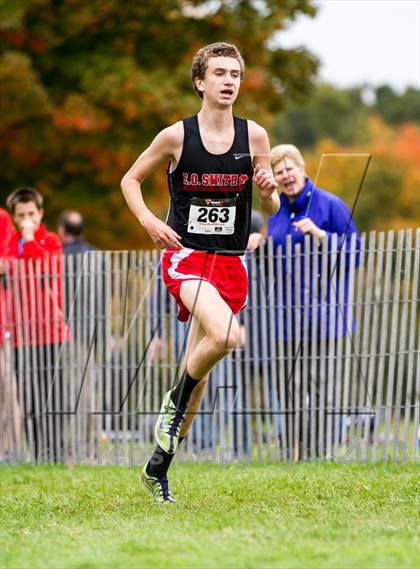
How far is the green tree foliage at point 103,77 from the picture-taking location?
62.2 ft

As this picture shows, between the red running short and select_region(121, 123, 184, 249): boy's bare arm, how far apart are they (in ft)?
0.37

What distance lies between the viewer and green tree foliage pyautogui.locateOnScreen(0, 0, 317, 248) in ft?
62.2

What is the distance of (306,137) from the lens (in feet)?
225

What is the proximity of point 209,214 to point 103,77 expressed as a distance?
41.9ft

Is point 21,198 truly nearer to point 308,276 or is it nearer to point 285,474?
point 308,276

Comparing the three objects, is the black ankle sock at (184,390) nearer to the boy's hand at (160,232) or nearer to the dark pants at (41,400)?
the boy's hand at (160,232)

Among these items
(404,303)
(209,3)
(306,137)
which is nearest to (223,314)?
(404,303)

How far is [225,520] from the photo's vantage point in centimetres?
580

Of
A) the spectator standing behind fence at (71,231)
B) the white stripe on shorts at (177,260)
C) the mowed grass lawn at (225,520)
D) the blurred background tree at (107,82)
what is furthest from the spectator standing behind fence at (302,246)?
the blurred background tree at (107,82)

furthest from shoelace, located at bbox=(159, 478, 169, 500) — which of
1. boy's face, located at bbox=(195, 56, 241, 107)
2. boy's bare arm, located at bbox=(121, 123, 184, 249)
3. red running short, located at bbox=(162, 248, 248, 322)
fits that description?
boy's face, located at bbox=(195, 56, 241, 107)

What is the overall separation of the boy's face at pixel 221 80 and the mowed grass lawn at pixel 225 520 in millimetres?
2165

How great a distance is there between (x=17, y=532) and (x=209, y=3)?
15.8 m

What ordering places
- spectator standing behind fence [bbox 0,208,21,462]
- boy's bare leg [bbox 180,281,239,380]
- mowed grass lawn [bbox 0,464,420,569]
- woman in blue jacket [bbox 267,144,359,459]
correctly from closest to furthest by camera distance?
1. mowed grass lawn [bbox 0,464,420,569]
2. boy's bare leg [bbox 180,281,239,380]
3. woman in blue jacket [bbox 267,144,359,459]
4. spectator standing behind fence [bbox 0,208,21,462]

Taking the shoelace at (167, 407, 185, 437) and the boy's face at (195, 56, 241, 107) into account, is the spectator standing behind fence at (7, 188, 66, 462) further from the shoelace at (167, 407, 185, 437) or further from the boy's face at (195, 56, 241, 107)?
the boy's face at (195, 56, 241, 107)
